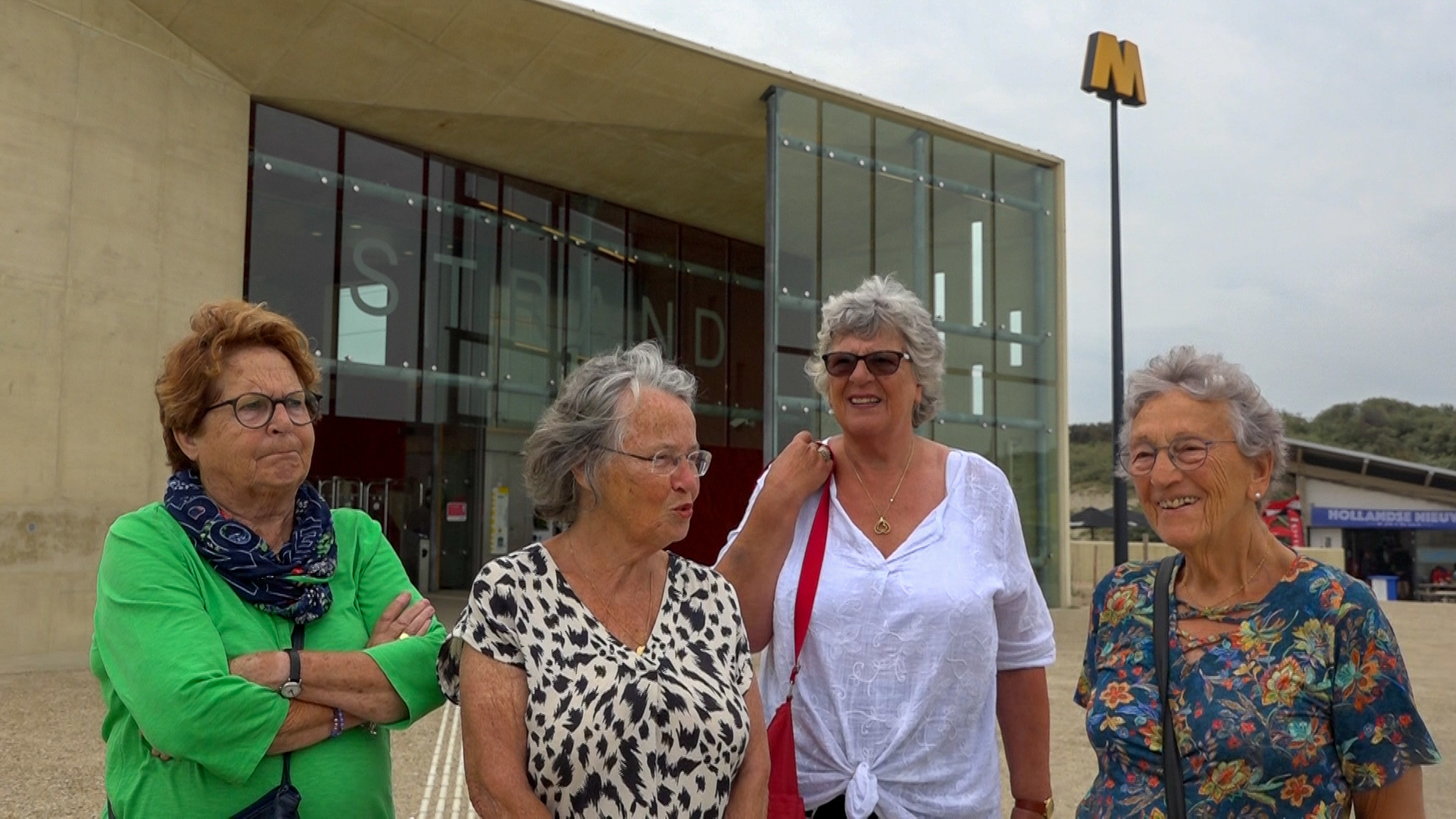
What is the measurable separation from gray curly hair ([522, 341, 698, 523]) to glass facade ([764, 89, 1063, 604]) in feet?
38.4

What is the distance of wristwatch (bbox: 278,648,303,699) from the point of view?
231 cm

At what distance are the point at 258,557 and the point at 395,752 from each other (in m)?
5.46

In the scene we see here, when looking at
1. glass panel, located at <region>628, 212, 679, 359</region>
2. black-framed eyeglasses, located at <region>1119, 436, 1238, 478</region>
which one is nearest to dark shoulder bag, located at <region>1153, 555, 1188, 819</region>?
black-framed eyeglasses, located at <region>1119, 436, 1238, 478</region>

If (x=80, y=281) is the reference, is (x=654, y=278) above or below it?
above

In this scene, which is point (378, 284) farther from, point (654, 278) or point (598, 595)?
point (598, 595)

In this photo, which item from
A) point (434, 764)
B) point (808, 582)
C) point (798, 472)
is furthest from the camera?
point (434, 764)

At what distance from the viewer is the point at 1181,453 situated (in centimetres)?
247

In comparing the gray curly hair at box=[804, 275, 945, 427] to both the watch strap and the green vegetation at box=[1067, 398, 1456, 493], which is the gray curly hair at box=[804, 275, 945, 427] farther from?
the green vegetation at box=[1067, 398, 1456, 493]

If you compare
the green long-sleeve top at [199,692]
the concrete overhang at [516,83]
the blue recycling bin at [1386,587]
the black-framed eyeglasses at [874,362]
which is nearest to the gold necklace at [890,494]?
the black-framed eyeglasses at [874,362]

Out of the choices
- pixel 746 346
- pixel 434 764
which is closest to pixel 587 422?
pixel 434 764

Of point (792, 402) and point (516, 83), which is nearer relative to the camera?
point (516, 83)

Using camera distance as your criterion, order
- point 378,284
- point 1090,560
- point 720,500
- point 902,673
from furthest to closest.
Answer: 1. point 1090,560
2. point 720,500
3. point 378,284
4. point 902,673

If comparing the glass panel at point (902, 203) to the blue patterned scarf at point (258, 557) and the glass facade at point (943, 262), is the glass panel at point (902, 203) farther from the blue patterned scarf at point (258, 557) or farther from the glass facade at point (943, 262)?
the blue patterned scarf at point (258, 557)

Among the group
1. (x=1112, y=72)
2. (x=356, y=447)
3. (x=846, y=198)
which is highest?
(x=1112, y=72)
